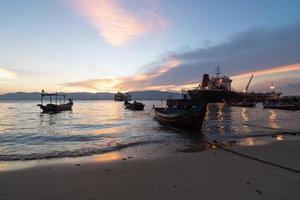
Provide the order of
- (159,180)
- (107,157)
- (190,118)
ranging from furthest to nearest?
(190,118) → (107,157) → (159,180)

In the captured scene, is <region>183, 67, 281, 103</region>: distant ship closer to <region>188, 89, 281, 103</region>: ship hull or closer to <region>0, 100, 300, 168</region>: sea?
<region>188, 89, 281, 103</region>: ship hull

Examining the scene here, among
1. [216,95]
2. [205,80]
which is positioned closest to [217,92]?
[216,95]

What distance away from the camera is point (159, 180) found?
923 cm

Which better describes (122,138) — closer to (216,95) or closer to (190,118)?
(190,118)

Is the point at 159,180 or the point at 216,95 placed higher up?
the point at 216,95

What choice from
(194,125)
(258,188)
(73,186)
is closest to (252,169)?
(258,188)

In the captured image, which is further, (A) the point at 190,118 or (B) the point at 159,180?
(A) the point at 190,118

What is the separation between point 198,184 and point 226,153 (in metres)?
6.43

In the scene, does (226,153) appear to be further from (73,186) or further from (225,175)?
(73,186)

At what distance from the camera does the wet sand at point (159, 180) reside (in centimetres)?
772

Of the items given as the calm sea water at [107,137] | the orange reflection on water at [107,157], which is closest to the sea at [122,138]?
the calm sea water at [107,137]

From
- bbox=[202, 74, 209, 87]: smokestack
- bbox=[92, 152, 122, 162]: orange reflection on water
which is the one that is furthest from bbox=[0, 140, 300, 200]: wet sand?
bbox=[202, 74, 209, 87]: smokestack

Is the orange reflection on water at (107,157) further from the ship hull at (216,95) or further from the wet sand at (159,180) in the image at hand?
the ship hull at (216,95)

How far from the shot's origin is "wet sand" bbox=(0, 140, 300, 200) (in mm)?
7719
